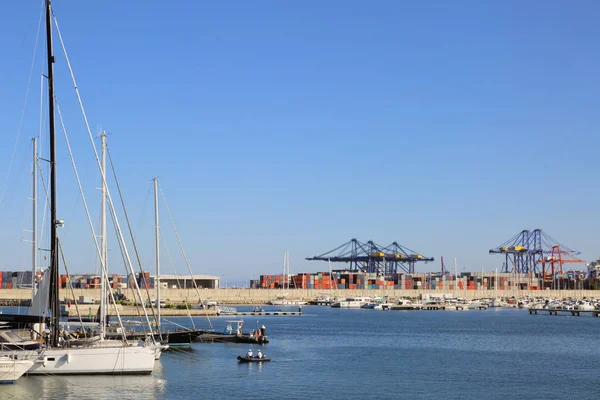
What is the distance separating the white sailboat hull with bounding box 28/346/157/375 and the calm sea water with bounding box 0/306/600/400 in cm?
41

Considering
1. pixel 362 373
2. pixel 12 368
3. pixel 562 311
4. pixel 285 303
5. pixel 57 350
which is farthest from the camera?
pixel 285 303

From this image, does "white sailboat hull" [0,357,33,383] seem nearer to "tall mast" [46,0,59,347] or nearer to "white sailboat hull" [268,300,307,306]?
"tall mast" [46,0,59,347]

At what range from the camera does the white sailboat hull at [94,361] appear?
36188mm

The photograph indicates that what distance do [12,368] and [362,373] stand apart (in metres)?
18.3

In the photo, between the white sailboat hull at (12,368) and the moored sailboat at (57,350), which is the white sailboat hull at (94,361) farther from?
the white sailboat hull at (12,368)

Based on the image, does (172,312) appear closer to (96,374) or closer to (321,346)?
(321,346)

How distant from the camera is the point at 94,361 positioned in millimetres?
36531

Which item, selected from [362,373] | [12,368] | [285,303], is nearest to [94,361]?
[12,368]

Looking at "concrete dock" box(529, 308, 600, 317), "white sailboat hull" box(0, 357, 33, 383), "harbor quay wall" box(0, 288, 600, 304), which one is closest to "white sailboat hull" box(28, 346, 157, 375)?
"white sailboat hull" box(0, 357, 33, 383)

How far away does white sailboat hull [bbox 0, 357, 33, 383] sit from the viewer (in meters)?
35.2

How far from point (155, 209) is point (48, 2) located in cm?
2217

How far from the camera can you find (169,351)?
51.5 meters

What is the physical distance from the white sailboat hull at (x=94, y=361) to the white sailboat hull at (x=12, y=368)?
990 mm

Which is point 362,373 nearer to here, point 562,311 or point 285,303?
point 562,311
